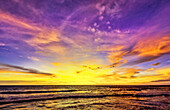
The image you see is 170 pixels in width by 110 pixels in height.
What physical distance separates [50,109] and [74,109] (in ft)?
15.0

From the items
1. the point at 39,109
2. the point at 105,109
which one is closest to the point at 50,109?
the point at 39,109

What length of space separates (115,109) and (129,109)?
2764mm

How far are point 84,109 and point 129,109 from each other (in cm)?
891

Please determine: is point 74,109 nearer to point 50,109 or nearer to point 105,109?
point 50,109

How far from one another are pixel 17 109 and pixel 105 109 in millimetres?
16727

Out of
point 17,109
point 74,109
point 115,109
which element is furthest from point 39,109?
point 115,109

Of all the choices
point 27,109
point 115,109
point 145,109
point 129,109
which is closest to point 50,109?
point 27,109

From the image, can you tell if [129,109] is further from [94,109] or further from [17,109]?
[17,109]

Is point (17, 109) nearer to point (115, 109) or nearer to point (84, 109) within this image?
point (84, 109)

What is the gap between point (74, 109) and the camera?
64.2 ft

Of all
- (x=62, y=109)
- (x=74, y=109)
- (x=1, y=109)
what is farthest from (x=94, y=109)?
(x=1, y=109)

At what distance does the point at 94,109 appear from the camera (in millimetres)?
19828

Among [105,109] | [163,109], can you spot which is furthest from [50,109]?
[163,109]

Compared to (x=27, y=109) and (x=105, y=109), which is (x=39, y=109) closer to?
(x=27, y=109)
